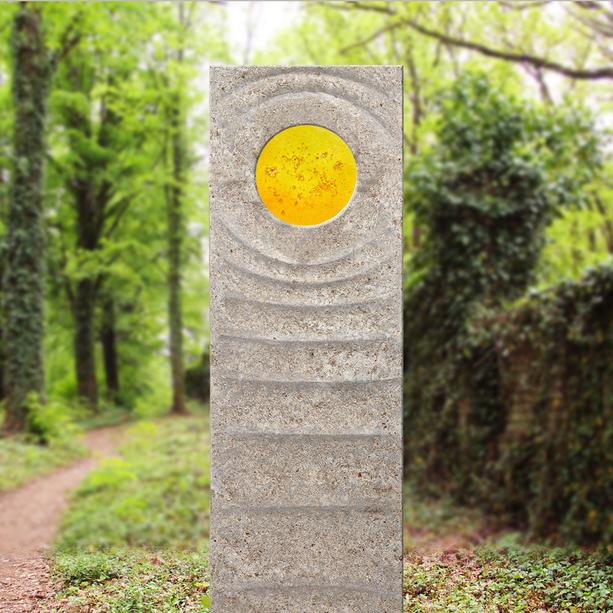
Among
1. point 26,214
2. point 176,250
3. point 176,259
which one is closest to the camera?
point 26,214

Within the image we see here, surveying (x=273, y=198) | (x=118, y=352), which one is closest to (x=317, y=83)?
(x=273, y=198)

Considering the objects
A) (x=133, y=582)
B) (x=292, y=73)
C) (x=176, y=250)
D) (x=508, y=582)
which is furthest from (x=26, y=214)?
(x=508, y=582)

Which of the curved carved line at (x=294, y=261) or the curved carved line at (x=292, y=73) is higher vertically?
the curved carved line at (x=292, y=73)

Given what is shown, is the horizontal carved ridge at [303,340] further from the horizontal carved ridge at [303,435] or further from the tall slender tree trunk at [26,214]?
the tall slender tree trunk at [26,214]

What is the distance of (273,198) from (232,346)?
0.65 m

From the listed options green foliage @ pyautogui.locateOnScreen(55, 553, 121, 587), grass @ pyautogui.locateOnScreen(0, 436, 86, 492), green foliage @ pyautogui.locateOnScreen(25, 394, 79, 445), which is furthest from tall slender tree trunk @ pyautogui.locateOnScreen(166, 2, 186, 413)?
green foliage @ pyautogui.locateOnScreen(55, 553, 121, 587)

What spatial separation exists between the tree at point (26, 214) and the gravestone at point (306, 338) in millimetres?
10009

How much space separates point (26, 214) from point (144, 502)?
640 cm

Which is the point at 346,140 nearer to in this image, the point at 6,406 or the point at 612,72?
the point at 612,72

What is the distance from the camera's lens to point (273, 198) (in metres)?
2.88

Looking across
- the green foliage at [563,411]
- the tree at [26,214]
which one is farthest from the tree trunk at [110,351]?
the green foliage at [563,411]

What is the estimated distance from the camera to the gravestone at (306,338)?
2807 millimetres

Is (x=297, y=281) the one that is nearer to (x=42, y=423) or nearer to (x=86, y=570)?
(x=86, y=570)

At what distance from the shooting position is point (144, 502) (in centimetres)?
808
